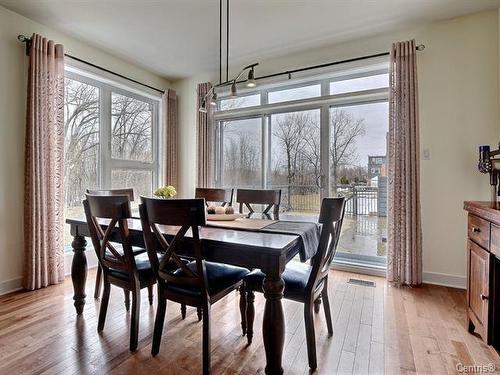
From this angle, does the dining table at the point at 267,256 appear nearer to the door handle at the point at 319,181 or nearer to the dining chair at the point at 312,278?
the dining chair at the point at 312,278

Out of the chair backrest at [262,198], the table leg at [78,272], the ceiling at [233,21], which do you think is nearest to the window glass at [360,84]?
the ceiling at [233,21]

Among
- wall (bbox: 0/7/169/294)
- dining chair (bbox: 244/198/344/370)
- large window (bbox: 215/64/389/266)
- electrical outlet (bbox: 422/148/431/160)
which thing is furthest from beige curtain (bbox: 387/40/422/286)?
wall (bbox: 0/7/169/294)

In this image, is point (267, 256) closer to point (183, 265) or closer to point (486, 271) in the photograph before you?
point (183, 265)

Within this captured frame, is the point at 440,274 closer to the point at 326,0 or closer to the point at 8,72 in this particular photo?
the point at 326,0

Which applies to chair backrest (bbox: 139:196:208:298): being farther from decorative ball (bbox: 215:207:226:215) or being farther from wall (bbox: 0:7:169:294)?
wall (bbox: 0:7:169:294)

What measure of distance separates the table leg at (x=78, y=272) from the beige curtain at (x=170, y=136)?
6.94 feet

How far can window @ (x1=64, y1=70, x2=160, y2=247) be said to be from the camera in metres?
3.31

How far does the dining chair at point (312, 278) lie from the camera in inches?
A: 62.9

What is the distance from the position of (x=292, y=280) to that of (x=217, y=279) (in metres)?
0.45

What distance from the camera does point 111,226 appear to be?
1.82 m

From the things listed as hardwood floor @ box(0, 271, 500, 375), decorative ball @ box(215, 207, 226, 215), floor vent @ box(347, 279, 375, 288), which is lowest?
hardwood floor @ box(0, 271, 500, 375)

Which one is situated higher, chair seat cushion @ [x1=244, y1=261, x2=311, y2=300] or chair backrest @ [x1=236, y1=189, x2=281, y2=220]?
chair backrest @ [x1=236, y1=189, x2=281, y2=220]

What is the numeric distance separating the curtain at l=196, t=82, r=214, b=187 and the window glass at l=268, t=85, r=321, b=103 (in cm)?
95

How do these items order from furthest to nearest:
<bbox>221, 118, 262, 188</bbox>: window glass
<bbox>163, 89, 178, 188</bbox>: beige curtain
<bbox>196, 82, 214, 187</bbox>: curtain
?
1. <bbox>163, 89, 178, 188</bbox>: beige curtain
2. <bbox>196, 82, 214, 187</bbox>: curtain
3. <bbox>221, 118, 262, 188</bbox>: window glass
